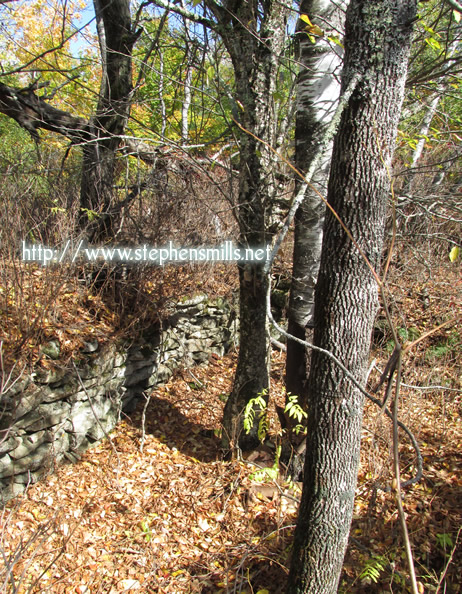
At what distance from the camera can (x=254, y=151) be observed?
9.88 feet

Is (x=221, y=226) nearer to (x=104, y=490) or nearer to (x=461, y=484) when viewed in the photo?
(x=104, y=490)

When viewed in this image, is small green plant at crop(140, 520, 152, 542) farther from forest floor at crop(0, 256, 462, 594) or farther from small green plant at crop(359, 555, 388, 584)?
small green plant at crop(359, 555, 388, 584)

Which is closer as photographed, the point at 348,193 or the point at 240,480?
the point at 348,193

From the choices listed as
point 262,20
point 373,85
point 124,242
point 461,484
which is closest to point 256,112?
point 262,20

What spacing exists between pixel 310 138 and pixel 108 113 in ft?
7.78

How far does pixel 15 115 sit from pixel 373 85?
3.56m

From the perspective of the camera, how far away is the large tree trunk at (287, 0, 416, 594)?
162 centimetres

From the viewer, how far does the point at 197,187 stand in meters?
5.82

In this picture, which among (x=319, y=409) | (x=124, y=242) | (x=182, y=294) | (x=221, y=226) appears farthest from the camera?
(x=221, y=226)

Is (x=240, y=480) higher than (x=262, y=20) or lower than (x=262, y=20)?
lower

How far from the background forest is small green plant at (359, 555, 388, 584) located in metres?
0.02

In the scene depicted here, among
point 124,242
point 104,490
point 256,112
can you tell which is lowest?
point 104,490

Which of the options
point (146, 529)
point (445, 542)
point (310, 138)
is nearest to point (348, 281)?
point (310, 138)

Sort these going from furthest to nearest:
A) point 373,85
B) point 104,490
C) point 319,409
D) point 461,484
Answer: point 104,490 < point 461,484 < point 319,409 < point 373,85
